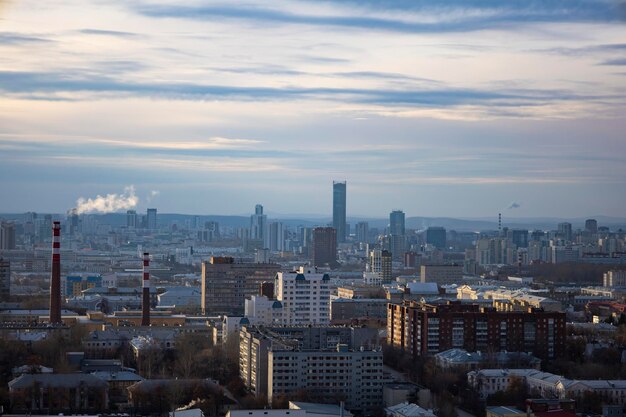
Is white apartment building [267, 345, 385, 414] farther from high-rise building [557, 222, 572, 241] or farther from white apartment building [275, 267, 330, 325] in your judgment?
high-rise building [557, 222, 572, 241]

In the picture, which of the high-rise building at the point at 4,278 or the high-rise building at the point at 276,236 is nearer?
the high-rise building at the point at 4,278

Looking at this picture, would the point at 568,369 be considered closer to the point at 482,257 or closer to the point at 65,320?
the point at 65,320

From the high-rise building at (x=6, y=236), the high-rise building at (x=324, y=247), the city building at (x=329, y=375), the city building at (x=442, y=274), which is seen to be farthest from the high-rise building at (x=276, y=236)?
the city building at (x=329, y=375)

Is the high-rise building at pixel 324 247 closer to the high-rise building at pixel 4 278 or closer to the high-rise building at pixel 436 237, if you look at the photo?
the high-rise building at pixel 436 237

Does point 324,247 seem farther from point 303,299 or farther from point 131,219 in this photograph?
point 303,299

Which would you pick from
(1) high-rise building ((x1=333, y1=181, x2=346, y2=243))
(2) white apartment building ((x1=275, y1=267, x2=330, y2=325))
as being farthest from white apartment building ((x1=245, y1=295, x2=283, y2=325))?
(1) high-rise building ((x1=333, y1=181, x2=346, y2=243))

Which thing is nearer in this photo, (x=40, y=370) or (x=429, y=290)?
(x=40, y=370)

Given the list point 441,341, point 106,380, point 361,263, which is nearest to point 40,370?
point 106,380
